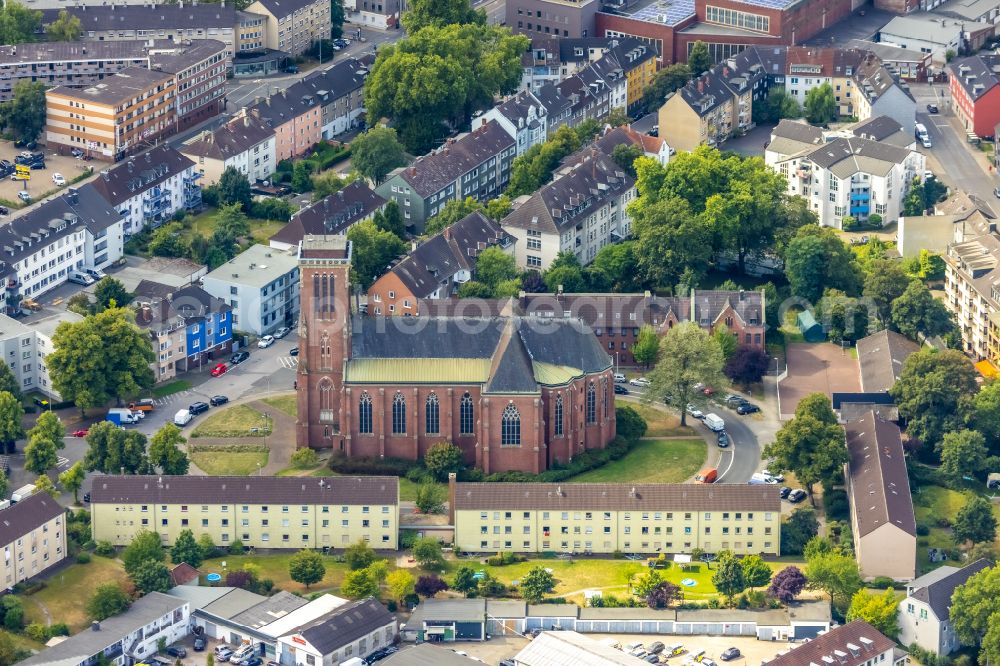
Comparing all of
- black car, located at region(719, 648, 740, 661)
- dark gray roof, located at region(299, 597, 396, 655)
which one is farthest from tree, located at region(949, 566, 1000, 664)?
dark gray roof, located at region(299, 597, 396, 655)

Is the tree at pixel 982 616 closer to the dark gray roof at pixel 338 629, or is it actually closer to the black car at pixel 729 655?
the black car at pixel 729 655

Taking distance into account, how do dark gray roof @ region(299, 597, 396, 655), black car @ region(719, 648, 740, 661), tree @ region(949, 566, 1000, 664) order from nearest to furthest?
dark gray roof @ region(299, 597, 396, 655) < tree @ region(949, 566, 1000, 664) < black car @ region(719, 648, 740, 661)

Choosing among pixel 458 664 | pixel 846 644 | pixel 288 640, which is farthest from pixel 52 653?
pixel 846 644

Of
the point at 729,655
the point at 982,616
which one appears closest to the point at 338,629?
the point at 729,655

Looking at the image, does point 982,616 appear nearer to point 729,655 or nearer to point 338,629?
point 729,655

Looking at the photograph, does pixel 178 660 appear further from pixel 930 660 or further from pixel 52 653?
pixel 930 660

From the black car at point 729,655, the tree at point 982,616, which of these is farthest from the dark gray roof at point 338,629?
the tree at point 982,616

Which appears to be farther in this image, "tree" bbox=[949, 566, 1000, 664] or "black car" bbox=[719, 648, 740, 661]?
"black car" bbox=[719, 648, 740, 661]

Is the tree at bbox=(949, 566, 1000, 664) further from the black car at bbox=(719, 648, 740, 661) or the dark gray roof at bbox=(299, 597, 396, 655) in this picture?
the dark gray roof at bbox=(299, 597, 396, 655)
